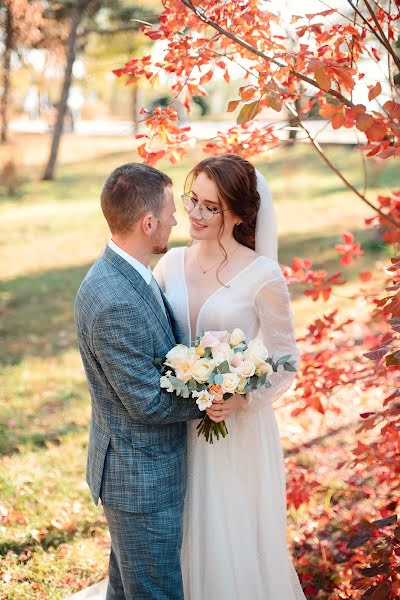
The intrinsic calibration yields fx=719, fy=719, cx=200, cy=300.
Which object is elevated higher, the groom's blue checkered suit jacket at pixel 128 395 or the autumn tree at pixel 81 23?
the autumn tree at pixel 81 23

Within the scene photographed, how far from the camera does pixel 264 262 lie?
9.68ft

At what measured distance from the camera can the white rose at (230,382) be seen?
98.5 inches

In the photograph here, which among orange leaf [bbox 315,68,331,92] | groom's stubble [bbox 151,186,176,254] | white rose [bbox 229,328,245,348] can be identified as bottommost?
white rose [bbox 229,328,245,348]

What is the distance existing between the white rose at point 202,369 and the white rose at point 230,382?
60mm

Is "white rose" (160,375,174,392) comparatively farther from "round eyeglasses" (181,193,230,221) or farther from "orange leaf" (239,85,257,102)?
"orange leaf" (239,85,257,102)

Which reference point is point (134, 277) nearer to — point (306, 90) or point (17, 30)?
point (306, 90)

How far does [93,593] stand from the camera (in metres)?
3.59

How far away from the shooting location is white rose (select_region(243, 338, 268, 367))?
2.57 m

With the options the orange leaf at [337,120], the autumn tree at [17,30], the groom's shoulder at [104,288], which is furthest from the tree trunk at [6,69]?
the groom's shoulder at [104,288]

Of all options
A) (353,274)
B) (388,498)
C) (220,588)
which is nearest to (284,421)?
(388,498)

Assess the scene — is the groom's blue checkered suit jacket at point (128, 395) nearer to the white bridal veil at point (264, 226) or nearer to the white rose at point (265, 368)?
the white rose at point (265, 368)

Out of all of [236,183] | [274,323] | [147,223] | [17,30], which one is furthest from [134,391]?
[17,30]

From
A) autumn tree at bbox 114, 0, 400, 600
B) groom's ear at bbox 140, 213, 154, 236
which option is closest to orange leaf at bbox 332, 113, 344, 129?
autumn tree at bbox 114, 0, 400, 600

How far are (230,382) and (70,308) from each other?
22.4 ft
